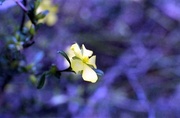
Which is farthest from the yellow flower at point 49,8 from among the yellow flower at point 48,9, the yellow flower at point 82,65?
the yellow flower at point 82,65

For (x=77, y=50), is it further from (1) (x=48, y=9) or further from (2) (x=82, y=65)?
(1) (x=48, y=9)

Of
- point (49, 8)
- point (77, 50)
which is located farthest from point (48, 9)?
point (77, 50)

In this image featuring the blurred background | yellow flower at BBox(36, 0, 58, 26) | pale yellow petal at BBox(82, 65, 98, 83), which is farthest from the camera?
the blurred background

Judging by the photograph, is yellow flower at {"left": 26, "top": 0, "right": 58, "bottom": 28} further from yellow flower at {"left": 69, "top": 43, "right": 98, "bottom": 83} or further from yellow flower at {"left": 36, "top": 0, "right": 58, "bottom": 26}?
yellow flower at {"left": 69, "top": 43, "right": 98, "bottom": 83}

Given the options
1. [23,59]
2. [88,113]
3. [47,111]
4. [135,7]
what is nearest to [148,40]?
[135,7]

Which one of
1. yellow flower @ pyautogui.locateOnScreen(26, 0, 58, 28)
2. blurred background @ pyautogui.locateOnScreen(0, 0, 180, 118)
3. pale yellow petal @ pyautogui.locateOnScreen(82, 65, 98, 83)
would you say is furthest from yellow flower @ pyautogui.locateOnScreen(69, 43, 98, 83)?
blurred background @ pyautogui.locateOnScreen(0, 0, 180, 118)

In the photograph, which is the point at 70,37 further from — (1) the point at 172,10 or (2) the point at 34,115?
(1) the point at 172,10
